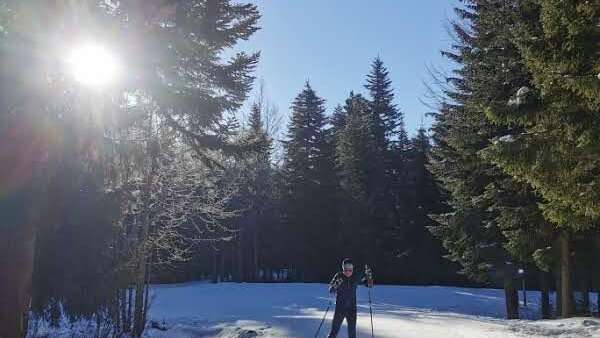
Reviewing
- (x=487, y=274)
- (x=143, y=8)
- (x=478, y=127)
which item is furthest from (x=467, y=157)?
(x=143, y=8)

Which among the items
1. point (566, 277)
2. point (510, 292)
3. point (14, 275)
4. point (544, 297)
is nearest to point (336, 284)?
point (14, 275)

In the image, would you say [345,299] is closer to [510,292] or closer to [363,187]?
[510,292]

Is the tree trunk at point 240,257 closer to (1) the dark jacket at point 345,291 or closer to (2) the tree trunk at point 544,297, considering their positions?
(2) the tree trunk at point 544,297

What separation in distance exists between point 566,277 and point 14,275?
1361 centimetres

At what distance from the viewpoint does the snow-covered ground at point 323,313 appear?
465 inches

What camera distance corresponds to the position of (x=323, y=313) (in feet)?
61.7

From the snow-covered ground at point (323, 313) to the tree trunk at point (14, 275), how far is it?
5.78 m

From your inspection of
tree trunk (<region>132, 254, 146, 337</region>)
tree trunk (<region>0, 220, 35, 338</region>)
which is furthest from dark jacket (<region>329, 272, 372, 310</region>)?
tree trunk (<region>132, 254, 146, 337</region>)

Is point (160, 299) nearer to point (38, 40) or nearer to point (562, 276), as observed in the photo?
point (562, 276)

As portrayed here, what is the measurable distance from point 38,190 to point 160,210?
8.94 meters

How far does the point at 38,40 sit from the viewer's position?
8102 mm

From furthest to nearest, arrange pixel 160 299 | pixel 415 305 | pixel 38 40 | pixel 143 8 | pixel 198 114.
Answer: pixel 160 299 → pixel 415 305 → pixel 198 114 → pixel 143 8 → pixel 38 40

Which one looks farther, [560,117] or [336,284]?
[336,284]

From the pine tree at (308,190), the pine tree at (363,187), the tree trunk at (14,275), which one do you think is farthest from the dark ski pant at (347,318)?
the pine tree at (308,190)
